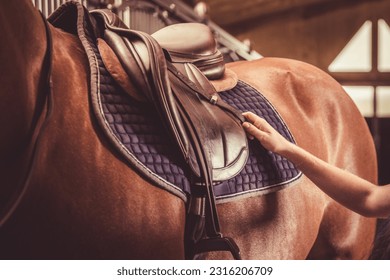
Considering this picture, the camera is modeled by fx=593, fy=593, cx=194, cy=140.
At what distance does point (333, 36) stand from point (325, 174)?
483cm

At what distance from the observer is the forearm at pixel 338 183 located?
1.16 metres

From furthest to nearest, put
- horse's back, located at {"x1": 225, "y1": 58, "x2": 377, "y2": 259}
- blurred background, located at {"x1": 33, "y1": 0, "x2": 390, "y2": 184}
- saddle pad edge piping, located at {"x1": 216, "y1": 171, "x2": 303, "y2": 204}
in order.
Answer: blurred background, located at {"x1": 33, "y1": 0, "x2": 390, "y2": 184} < horse's back, located at {"x1": 225, "y1": 58, "x2": 377, "y2": 259} < saddle pad edge piping, located at {"x1": 216, "y1": 171, "x2": 303, "y2": 204}

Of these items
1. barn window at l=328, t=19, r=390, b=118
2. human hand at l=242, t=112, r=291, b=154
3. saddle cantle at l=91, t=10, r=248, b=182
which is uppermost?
saddle cantle at l=91, t=10, r=248, b=182

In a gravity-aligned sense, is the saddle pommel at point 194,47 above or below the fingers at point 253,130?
above

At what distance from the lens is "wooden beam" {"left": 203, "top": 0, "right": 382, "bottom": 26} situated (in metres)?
4.65

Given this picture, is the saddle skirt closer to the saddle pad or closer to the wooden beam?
the saddle pad

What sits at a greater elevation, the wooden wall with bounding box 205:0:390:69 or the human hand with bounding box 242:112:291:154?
the human hand with bounding box 242:112:291:154

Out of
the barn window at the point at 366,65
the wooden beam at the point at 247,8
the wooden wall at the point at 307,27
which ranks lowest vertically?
the barn window at the point at 366,65

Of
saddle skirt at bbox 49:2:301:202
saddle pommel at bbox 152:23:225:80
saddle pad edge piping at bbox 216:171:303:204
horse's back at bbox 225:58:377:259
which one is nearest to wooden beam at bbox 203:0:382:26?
horse's back at bbox 225:58:377:259

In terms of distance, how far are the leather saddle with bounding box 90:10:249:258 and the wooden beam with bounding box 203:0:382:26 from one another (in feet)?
11.4

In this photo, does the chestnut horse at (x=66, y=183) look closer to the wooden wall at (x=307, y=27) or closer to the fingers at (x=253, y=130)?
the fingers at (x=253, y=130)

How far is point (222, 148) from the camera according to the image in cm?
108

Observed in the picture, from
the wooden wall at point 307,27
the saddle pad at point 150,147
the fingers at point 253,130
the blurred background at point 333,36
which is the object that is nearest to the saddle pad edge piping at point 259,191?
the saddle pad at point 150,147
